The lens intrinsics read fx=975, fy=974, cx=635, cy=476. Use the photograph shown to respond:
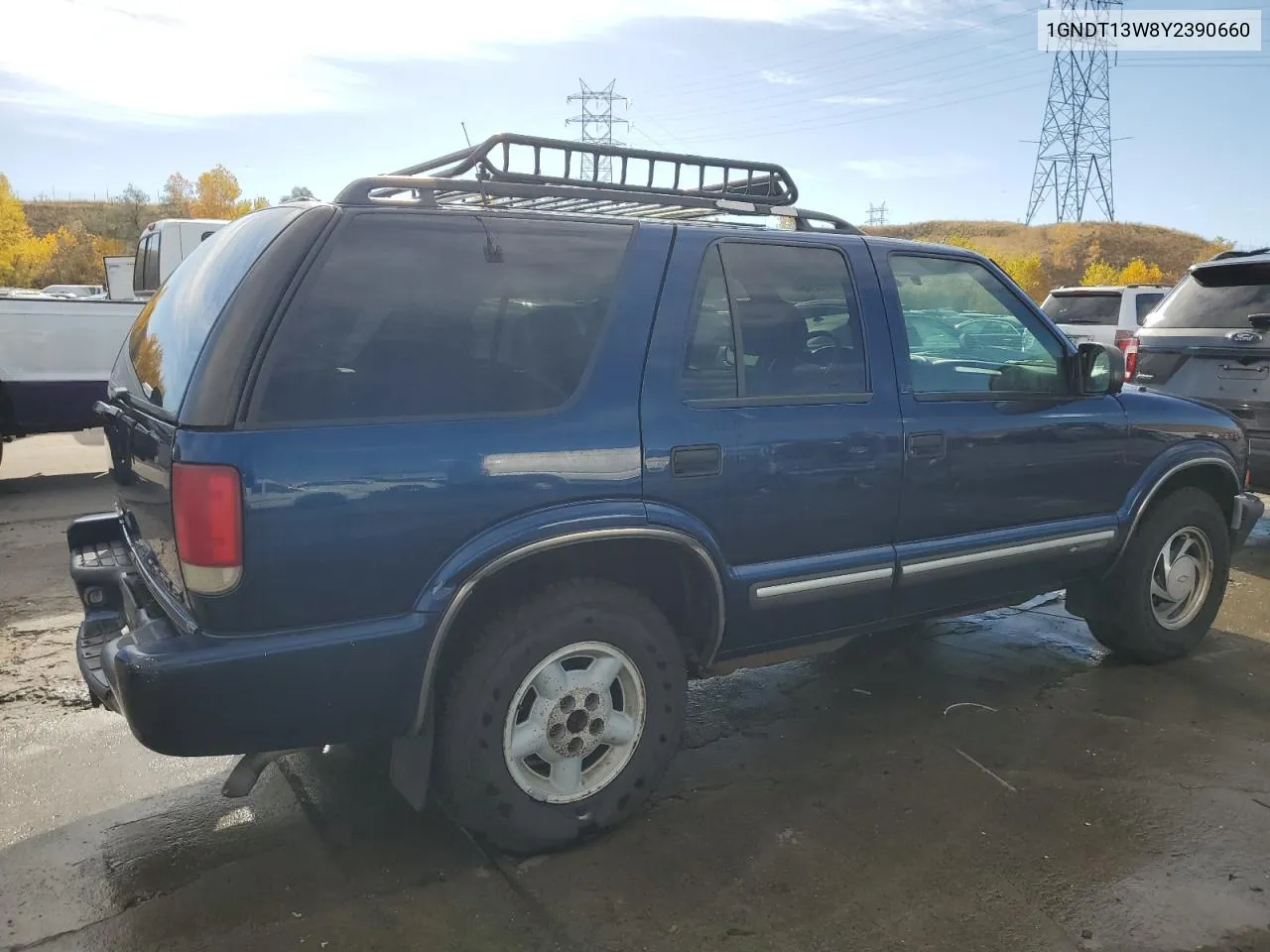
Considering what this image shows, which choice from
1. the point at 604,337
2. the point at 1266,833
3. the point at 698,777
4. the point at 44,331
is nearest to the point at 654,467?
the point at 604,337

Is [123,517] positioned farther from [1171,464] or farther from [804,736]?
[1171,464]

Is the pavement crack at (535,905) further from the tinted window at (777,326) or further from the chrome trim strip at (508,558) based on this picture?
the tinted window at (777,326)

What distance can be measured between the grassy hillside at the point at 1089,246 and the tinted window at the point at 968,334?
59325 mm

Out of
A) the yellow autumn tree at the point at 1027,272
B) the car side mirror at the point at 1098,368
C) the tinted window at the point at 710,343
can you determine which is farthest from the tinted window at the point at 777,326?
the yellow autumn tree at the point at 1027,272

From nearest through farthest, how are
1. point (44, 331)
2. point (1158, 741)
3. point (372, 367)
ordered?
point (372, 367)
point (1158, 741)
point (44, 331)

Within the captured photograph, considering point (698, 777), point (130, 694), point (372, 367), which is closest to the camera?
point (130, 694)

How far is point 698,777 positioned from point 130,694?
186 centimetres

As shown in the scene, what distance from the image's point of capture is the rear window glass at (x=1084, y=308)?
12484mm

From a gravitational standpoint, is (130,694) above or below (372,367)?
below

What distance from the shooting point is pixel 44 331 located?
845 cm

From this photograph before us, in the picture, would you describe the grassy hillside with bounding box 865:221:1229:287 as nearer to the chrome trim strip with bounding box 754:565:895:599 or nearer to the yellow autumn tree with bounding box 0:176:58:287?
the yellow autumn tree with bounding box 0:176:58:287

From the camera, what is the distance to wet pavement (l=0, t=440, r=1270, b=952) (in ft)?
8.40

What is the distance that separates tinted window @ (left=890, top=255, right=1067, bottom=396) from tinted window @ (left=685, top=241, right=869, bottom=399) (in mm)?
283

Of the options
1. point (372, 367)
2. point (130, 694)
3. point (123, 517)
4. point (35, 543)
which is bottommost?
point (35, 543)
